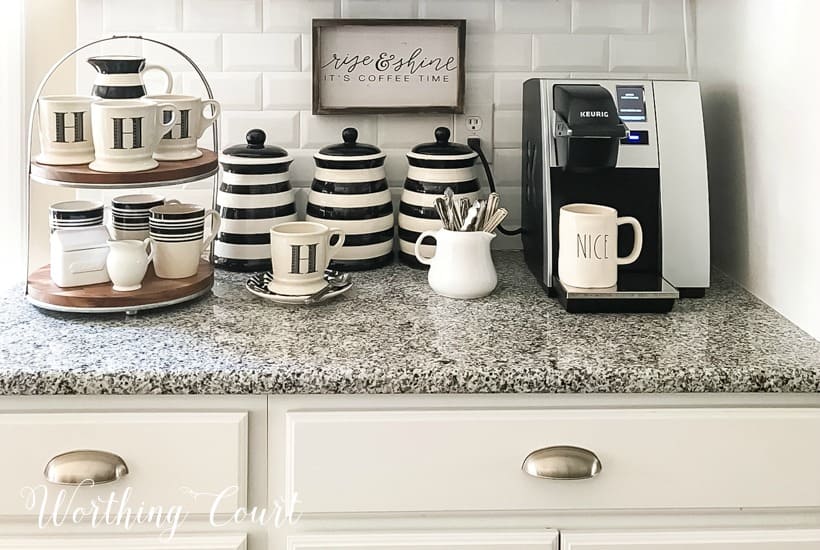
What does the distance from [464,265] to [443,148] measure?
31cm

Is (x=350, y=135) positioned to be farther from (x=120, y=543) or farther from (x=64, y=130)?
(x=120, y=543)

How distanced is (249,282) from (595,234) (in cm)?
58

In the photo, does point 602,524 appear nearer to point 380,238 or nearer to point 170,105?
point 380,238

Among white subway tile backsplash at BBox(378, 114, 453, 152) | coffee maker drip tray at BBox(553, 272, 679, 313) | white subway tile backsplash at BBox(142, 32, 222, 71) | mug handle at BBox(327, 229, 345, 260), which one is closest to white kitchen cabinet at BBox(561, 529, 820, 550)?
coffee maker drip tray at BBox(553, 272, 679, 313)

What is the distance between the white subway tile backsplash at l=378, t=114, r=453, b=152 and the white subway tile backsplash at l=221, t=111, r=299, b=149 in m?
0.18

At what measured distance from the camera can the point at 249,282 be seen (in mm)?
1666

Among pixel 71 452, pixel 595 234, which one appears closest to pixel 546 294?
pixel 595 234

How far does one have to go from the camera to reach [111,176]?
1.52 meters

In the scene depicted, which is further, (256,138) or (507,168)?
(507,168)

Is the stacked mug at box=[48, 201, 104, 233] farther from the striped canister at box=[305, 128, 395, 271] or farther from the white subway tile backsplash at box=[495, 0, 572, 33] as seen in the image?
the white subway tile backsplash at box=[495, 0, 572, 33]

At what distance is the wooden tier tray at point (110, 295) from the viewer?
152 cm

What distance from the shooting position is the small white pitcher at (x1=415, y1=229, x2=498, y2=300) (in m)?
1.63

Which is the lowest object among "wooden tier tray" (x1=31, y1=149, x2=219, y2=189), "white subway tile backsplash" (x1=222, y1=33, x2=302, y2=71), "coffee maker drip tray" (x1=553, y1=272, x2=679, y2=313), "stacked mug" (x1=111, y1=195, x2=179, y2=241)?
"coffee maker drip tray" (x1=553, y1=272, x2=679, y2=313)

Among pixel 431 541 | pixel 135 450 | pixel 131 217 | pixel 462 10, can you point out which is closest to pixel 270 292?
pixel 131 217
